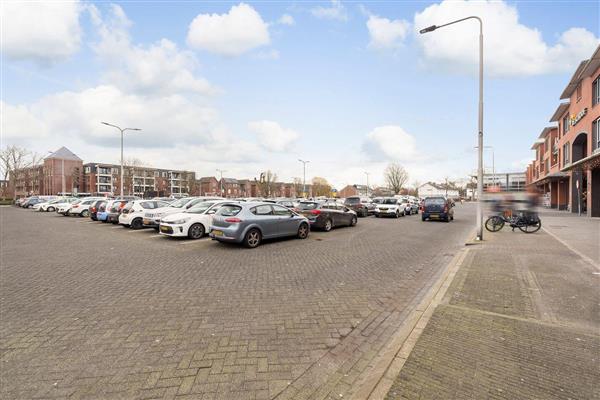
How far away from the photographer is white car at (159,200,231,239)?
11812 mm

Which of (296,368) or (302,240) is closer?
(296,368)

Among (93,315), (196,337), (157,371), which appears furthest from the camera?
(93,315)

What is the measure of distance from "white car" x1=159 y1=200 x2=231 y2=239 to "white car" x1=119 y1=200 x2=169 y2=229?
401 centimetres

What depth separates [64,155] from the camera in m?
84.1

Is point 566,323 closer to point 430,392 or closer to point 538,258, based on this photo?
point 430,392

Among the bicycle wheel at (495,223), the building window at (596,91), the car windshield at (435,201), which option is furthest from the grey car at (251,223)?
the building window at (596,91)

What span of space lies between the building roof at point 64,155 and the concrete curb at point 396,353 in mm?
97539

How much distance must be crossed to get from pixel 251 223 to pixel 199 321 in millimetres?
5982

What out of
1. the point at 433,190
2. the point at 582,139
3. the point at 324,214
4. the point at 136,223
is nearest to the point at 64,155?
the point at 136,223

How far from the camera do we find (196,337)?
384 cm

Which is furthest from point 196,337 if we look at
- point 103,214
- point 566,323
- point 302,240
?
point 103,214

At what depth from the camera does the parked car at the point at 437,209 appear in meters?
19.9

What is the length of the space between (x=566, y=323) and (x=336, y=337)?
9.88ft

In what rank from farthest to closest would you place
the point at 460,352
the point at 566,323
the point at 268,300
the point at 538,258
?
the point at 538,258
the point at 268,300
the point at 566,323
the point at 460,352
